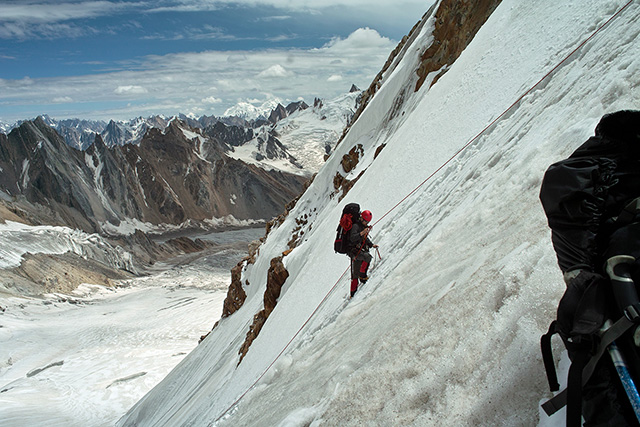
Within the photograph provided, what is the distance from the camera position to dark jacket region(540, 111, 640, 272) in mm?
1955

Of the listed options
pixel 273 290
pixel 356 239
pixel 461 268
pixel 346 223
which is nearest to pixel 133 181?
pixel 273 290

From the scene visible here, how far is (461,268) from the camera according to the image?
14.3 feet

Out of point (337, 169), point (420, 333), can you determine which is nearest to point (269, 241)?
point (337, 169)

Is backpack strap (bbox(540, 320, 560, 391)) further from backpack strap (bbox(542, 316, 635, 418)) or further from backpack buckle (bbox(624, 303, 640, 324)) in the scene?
backpack buckle (bbox(624, 303, 640, 324))

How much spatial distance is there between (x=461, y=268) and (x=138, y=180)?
150329 mm

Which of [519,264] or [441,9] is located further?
[441,9]

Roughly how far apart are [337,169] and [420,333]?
69.8 feet

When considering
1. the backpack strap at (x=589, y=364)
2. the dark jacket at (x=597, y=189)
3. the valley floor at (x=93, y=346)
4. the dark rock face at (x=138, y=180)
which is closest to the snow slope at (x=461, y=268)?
the backpack strap at (x=589, y=364)

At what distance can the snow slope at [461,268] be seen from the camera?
298cm

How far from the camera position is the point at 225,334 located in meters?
21.1

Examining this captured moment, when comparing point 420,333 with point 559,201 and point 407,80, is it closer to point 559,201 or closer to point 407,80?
point 559,201

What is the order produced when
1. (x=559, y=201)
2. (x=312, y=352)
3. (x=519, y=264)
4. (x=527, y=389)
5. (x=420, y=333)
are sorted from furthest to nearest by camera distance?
1. (x=312, y=352)
2. (x=420, y=333)
3. (x=519, y=264)
4. (x=527, y=389)
5. (x=559, y=201)

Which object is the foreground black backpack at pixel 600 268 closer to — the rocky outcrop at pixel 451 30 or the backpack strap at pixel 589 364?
the backpack strap at pixel 589 364

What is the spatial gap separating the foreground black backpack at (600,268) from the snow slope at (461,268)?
2.55 feet
